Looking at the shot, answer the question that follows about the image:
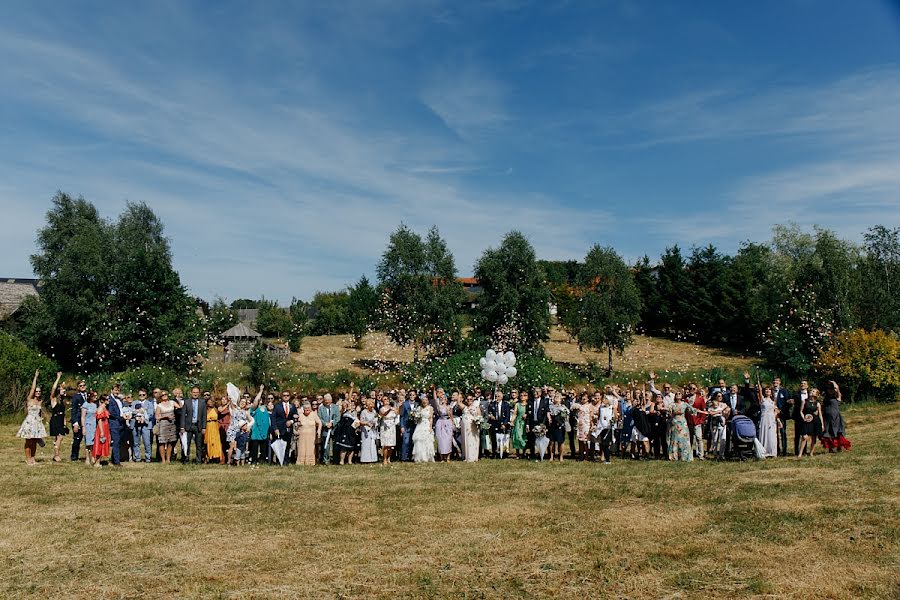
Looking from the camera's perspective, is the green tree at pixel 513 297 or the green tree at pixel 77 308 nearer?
the green tree at pixel 77 308

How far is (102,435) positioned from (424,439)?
23.4 ft

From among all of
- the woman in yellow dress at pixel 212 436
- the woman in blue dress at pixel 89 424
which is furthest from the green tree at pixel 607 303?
the woman in blue dress at pixel 89 424

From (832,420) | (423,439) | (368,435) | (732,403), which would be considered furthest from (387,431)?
(832,420)

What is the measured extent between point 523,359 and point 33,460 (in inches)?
922

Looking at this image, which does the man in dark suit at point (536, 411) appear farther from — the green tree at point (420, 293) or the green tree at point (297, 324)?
the green tree at point (297, 324)

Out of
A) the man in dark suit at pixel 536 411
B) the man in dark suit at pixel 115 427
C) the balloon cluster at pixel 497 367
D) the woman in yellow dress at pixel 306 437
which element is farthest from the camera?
the balloon cluster at pixel 497 367

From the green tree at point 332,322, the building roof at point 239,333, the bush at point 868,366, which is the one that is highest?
the green tree at point 332,322

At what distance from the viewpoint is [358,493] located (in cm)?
1202

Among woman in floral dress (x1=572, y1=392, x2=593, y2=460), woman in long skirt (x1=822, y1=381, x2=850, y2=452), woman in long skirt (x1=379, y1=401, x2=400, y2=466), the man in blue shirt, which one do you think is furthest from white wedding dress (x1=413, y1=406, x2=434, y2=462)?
woman in long skirt (x1=822, y1=381, x2=850, y2=452)

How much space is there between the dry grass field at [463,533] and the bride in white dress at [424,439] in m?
2.39

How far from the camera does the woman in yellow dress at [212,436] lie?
1584 centimetres

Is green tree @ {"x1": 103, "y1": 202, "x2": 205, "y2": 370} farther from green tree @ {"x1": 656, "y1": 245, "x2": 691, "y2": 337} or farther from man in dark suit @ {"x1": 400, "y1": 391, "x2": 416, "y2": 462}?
green tree @ {"x1": 656, "y1": 245, "x2": 691, "y2": 337}

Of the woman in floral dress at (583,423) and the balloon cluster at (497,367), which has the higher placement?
the balloon cluster at (497,367)

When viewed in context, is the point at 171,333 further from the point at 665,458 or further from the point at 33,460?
the point at 665,458
